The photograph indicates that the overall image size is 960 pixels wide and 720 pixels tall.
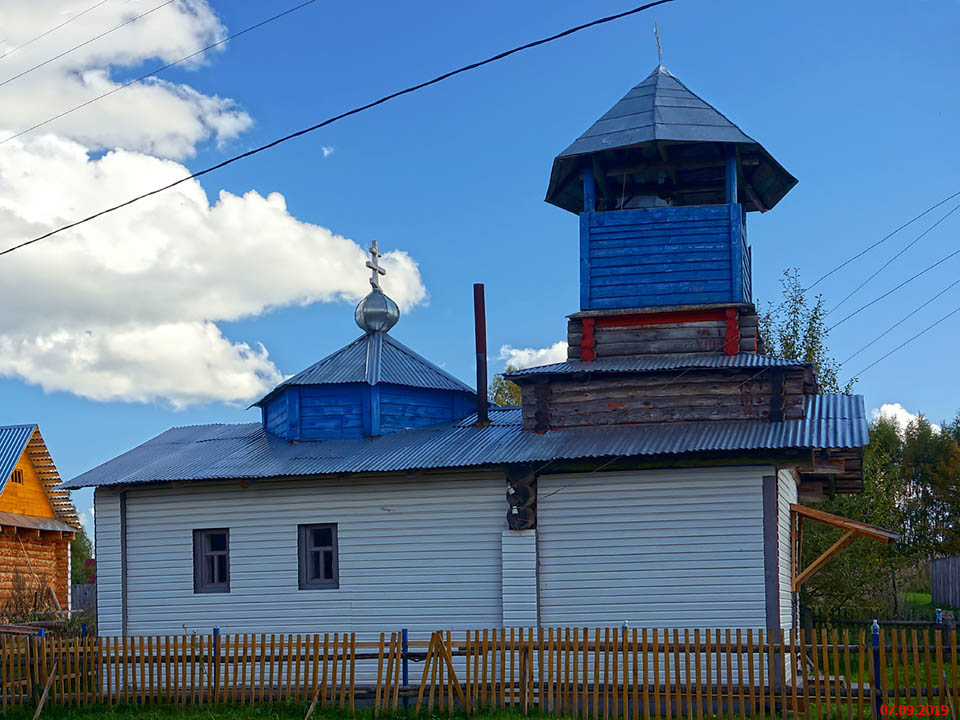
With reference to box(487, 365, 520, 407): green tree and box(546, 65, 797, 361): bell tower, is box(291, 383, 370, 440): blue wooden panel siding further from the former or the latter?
box(487, 365, 520, 407): green tree

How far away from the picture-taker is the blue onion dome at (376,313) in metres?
23.0

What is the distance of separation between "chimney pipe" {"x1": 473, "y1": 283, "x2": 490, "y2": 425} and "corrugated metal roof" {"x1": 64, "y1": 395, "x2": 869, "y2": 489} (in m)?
0.31

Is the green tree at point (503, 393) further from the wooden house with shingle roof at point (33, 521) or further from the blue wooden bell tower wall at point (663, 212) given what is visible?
the blue wooden bell tower wall at point (663, 212)

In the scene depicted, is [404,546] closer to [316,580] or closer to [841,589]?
[316,580]

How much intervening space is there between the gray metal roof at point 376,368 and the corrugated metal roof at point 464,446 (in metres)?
0.92

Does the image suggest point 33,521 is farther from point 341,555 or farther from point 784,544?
point 784,544

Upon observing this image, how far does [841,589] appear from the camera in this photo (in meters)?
28.3

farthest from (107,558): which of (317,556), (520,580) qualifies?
(520,580)

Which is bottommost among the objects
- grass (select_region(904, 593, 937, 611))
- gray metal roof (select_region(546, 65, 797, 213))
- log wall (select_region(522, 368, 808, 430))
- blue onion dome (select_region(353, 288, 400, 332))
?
grass (select_region(904, 593, 937, 611))

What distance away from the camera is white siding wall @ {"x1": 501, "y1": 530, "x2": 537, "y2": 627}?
56.7ft

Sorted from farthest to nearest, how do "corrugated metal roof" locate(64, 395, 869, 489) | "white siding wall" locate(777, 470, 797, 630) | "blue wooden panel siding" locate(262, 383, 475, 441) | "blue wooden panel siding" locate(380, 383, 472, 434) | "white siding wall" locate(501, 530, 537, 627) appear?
"blue wooden panel siding" locate(380, 383, 472, 434)
"blue wooden panel siding" locate(262, 383, 475, 441)
"white siding wall" locate(501, 530, 537, 627)
"white siding wall" locate(777, 470, 797, 630)
"corrugated metal roof" locate(64, 395, 869, 489)

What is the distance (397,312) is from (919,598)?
97.3 ft

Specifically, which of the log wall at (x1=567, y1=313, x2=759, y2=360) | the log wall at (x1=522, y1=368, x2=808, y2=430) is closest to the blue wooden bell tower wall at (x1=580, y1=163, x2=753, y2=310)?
the log wall at (x1=567, y1=313, x2=759, y2=360)

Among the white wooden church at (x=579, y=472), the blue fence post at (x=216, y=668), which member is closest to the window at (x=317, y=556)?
the white wooden church at (x=579, y=472)
